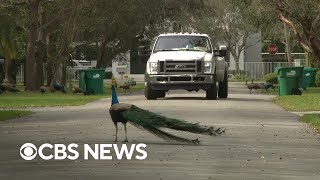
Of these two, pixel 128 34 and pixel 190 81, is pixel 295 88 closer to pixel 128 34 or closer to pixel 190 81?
pixel 190 81

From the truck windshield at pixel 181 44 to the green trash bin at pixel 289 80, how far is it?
6531 millimetres

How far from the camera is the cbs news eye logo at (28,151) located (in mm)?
15710

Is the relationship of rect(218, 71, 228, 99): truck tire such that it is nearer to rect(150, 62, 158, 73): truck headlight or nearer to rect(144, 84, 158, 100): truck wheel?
rect(144, 84, 158, 100): truck wheel

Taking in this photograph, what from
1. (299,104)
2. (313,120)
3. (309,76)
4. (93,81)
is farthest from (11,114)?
(309,76)

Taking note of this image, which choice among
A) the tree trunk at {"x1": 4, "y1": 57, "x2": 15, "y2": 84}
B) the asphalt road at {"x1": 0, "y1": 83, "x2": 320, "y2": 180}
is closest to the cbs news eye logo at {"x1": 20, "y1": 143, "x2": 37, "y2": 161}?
the asphalt road at {"x1": 0, "y1": 83, "x2": 320, "y2": 180}

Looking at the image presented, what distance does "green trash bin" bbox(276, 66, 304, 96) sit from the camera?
1668 inches

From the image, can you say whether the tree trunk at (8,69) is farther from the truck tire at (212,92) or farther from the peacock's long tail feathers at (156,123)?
the peacock's long tail feathers at (156,123)

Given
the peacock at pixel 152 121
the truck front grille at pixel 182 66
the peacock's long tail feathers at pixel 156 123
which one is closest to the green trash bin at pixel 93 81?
the truck front grille at pixel 182 66

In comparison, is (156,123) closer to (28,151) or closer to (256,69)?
(28,151)

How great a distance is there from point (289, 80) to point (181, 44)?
7.80 m

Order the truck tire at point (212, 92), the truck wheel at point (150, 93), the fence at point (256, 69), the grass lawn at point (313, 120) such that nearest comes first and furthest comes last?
the grass lawn at point (313, 120), the truck tire at point (212, 92), the truck wheel at point (150, 93), the fence at point (256, 69)

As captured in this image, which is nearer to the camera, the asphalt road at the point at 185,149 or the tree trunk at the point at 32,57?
the asphalt road at the point at 185,149

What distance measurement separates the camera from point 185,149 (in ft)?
55.0

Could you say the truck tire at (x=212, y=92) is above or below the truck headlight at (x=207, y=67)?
below
